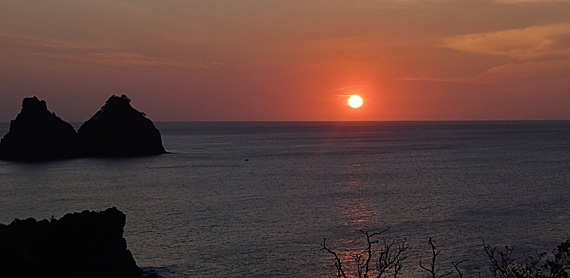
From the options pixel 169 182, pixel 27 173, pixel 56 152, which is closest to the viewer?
pixel 169 182

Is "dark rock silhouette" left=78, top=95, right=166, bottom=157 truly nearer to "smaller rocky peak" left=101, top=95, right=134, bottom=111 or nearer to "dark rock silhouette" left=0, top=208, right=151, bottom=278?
"smaller rocky peak" left=101, top=95, right=134, bottom=111

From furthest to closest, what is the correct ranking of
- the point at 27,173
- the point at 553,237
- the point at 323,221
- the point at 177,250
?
the point at 27,173 < the point at 323,221 < the point at 553,237 < the point at 177,250

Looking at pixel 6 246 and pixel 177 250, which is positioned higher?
pixel 6 246

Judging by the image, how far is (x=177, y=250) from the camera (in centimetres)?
4734

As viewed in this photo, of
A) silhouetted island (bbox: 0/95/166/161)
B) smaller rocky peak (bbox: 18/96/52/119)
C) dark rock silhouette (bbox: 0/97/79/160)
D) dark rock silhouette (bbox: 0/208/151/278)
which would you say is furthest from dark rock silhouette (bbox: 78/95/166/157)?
dark rock silhouette (bbox: 0/208/151/278)

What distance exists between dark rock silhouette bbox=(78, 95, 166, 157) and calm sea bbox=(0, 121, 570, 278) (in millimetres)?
31641

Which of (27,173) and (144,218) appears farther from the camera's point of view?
(27,173)

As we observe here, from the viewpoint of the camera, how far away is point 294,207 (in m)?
70.6

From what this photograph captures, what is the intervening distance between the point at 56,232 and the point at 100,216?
3.02 metres

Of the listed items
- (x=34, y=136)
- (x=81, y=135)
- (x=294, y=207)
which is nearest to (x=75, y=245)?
(x=294, y=207)

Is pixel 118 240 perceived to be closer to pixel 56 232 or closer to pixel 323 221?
pixel 56 232

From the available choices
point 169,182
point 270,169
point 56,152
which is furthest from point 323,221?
point 56,152

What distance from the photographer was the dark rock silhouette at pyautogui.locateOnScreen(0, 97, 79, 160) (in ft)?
491

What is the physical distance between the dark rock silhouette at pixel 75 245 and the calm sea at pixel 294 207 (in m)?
5.10
